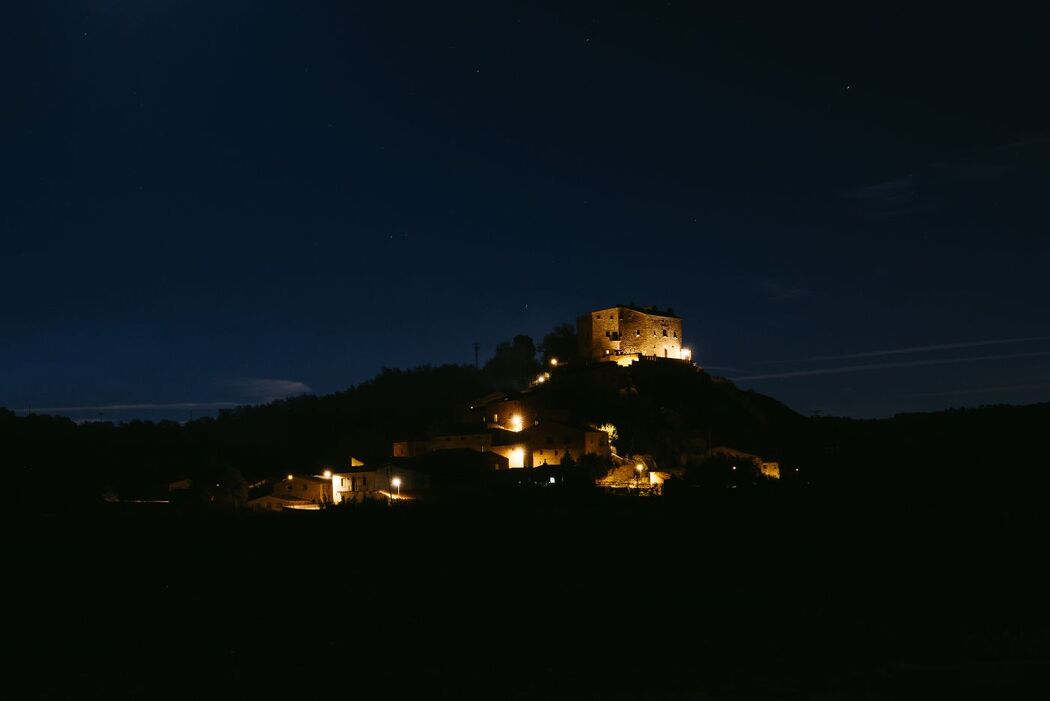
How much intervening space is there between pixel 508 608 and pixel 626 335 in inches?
2351

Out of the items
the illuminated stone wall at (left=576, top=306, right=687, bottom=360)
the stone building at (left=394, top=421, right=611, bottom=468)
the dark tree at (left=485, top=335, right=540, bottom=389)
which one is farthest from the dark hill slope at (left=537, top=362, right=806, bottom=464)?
the dark tree at (left=485, top=335, right=540, bottom=389)

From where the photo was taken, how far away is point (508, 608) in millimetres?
21000

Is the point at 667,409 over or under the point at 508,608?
over

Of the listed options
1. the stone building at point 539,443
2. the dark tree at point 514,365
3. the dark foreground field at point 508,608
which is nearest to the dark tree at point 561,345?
the dark tree at point 514,365

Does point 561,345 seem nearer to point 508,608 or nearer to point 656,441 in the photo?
point 656,441

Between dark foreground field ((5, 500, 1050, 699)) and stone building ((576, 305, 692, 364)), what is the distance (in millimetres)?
47331

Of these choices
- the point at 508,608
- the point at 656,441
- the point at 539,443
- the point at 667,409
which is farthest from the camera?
the point at 667,409

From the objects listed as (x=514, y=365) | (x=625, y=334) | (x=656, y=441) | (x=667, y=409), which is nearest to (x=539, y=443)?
(x=656, y=441)

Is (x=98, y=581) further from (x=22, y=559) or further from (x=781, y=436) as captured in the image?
(x=781, y=436)

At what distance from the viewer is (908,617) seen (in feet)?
68.6

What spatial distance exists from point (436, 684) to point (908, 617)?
1263cm

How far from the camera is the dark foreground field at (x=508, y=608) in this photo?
1608cm

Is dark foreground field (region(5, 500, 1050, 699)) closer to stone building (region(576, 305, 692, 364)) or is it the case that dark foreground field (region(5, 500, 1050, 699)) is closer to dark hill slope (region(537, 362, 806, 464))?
dark hill slope (region(537, 362, 806, 464))

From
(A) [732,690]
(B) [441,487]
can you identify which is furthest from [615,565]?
(B) [441,487]
